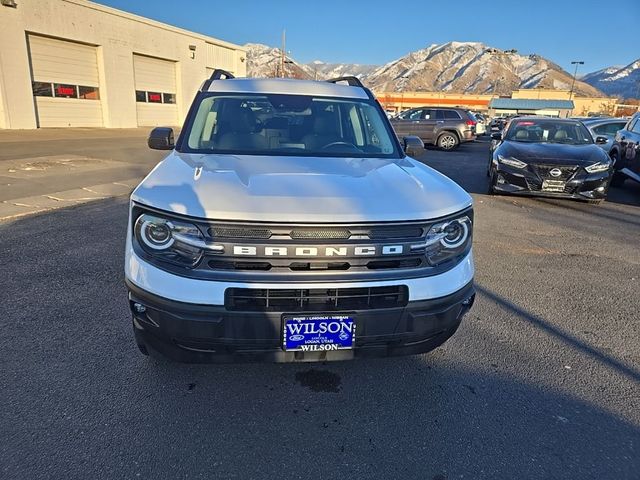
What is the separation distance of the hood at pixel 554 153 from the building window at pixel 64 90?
1986cm

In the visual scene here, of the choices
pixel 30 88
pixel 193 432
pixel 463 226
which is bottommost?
pixel 193 432

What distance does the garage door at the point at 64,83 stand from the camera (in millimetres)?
18922

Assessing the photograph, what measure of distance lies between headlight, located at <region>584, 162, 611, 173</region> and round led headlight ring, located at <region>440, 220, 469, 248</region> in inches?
250

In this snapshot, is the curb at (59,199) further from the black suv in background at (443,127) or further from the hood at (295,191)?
the black suv in background at (443,127)

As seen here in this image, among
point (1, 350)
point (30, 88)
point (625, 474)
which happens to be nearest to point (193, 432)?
point (1, 350)

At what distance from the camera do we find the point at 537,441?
89.2 inches

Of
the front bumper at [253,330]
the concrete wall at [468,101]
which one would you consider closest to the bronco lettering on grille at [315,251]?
the front bumper at [253,330]

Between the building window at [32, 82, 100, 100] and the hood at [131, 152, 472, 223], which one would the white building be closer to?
the building window at [32, 82, 100, 100]

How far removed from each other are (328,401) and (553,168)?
261 inches

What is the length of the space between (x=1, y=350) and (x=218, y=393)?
1.58m

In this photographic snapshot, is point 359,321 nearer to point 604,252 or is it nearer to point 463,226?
point 463,226

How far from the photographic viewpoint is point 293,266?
2102 millimetres

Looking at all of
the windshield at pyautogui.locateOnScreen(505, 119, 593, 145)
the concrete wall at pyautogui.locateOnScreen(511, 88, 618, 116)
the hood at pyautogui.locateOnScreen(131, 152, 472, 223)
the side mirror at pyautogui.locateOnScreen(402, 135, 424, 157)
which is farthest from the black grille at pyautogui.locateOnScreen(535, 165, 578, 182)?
the concrete wall at pyautogui.locateOnScreen(511, 88, 618, 116)

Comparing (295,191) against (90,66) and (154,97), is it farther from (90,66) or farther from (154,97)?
(154,97)
